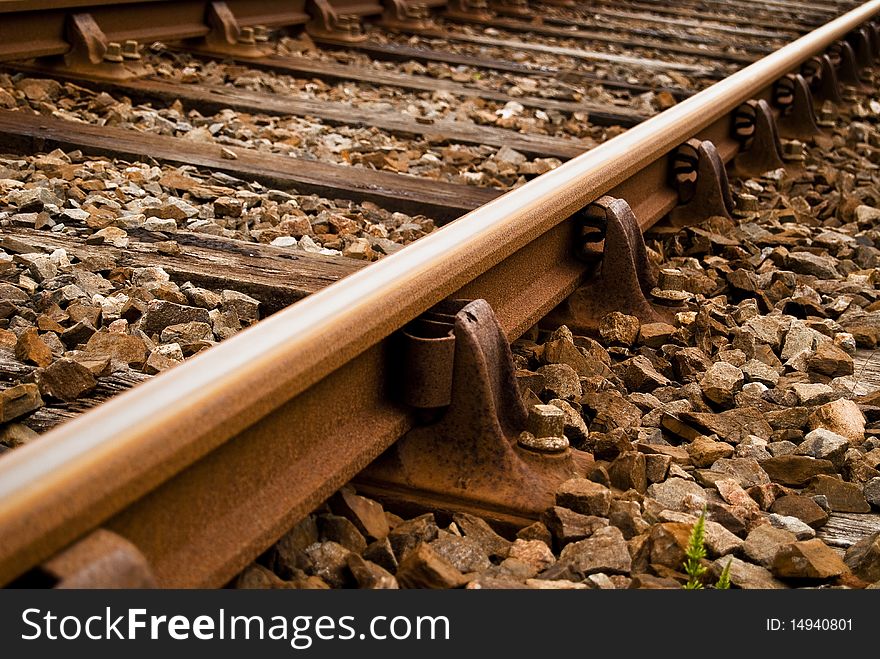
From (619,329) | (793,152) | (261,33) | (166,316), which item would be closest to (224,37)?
(261,33)

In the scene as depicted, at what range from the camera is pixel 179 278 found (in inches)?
109

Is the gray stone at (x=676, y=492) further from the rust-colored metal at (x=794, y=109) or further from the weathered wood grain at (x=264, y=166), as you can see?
the rust-colored metal at (x=794, y=109)

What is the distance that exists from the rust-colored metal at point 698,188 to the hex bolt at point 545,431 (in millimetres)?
2013

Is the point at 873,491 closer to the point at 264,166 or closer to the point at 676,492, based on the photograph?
the point at 676,492

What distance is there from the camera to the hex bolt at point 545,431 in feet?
7.14

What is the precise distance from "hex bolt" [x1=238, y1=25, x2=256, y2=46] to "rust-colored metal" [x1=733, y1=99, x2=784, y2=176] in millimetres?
2325

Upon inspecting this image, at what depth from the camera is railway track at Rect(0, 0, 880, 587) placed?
1486 mm

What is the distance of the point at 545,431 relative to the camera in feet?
7.31

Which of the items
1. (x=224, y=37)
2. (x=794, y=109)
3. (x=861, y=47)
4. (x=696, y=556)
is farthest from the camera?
(x=861, y=47)

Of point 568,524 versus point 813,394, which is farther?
point 813,394

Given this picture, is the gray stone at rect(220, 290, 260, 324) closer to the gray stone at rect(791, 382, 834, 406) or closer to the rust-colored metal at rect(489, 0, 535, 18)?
the gray stone at rect(791, 382, 834, 406)

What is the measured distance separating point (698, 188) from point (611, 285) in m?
1.21
